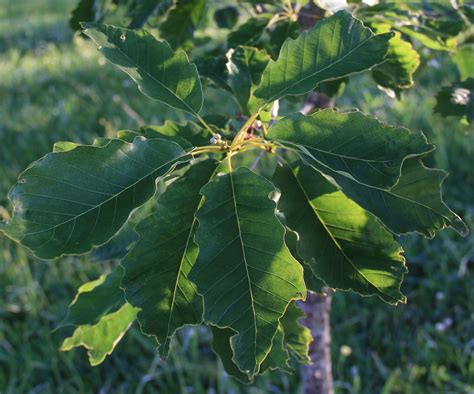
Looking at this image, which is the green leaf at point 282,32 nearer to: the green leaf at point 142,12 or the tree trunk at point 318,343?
the green leaf at point 142,12

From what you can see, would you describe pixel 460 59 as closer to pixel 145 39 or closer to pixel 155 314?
pixel 145 39

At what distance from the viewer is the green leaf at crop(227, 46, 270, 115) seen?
3.72ft

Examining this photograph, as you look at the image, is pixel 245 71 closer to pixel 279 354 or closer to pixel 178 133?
pixel 178 133

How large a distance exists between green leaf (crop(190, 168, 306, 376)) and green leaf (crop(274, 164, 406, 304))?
15 cm

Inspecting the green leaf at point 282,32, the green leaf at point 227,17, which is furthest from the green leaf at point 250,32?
the green leaf at point 227,17

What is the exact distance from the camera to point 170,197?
A: 981 mm

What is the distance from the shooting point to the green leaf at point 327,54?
0.99m

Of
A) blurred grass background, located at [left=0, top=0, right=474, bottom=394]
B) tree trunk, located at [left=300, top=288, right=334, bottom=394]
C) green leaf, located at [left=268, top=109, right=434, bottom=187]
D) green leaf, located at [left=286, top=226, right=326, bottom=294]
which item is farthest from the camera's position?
blurred grass background, located at [left=0, top=0, right=474, bottom=394]

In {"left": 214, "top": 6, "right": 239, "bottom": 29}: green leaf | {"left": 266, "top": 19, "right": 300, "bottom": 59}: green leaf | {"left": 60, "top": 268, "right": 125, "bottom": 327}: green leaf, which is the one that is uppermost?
{"left": 266, "top": 19, "right": 300, "bottom": 59}: green leaf

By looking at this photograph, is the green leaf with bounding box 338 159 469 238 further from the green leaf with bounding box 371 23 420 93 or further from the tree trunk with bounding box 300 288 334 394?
the tree trunk with bounding box 300 288 334 394

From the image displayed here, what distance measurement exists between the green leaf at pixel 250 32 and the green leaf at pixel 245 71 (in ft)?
0.54

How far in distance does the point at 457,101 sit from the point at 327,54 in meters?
0.46

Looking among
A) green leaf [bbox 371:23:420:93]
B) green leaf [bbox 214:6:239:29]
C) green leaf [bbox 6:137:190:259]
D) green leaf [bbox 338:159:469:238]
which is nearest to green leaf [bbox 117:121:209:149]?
green leaf [bbox 6:137:190:259]

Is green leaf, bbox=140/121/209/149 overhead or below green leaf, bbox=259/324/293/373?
overhead
